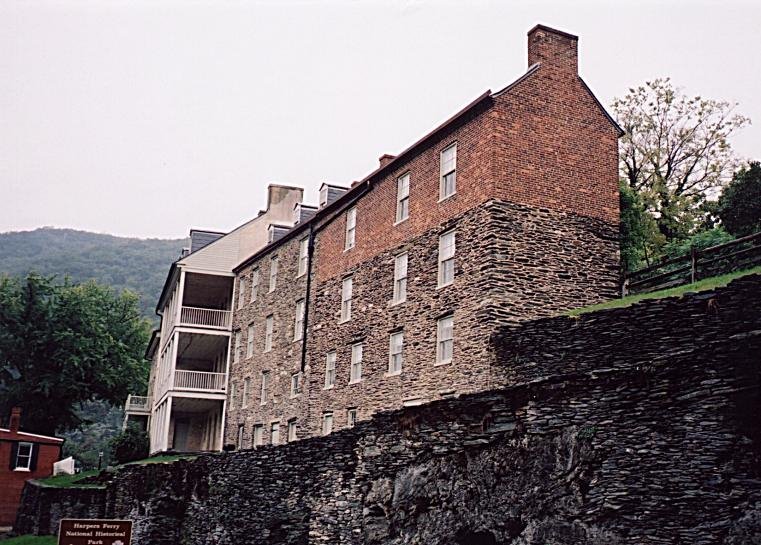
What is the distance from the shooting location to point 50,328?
55.8 metres

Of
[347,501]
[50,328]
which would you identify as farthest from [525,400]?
[50,328]

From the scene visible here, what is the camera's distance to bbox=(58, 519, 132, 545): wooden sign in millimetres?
14867

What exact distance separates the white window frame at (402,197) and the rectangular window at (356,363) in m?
4.36

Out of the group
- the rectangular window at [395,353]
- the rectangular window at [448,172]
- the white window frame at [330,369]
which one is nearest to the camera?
the rectangular window at [448,172]

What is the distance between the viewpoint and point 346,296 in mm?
29797

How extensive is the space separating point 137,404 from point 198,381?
43.9 feet

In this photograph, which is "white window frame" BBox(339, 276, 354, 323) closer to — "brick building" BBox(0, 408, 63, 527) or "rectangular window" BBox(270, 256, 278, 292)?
"rectangular window" BBox(270, 256, 278, 292)

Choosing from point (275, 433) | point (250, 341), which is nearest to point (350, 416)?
point (275, 433)

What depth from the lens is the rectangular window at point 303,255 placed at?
34.2 m

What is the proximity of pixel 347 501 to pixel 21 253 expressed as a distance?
394 ft

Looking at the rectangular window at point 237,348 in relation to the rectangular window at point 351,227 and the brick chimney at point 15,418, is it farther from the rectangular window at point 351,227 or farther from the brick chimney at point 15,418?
the brick chimney at point 15,418

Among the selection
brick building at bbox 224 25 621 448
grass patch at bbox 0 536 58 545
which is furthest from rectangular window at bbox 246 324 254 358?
grass patch at bbox 0 536 58 545

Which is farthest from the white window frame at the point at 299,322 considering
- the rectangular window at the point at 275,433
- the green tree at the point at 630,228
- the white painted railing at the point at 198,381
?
the green tree at the point at 630,228

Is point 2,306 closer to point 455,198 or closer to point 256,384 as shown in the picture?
point 256,384
